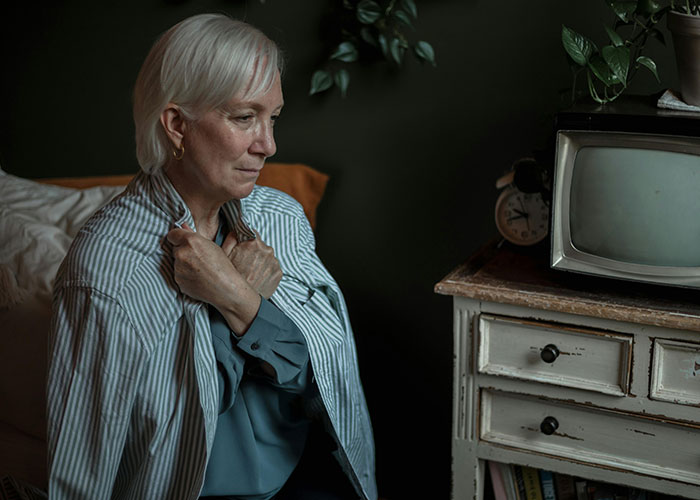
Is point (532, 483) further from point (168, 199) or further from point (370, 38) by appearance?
point (370, 38)

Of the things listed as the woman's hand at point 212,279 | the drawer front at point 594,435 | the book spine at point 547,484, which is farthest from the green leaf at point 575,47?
the book spine at point 547,484

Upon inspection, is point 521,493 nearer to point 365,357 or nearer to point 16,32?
point 365,357

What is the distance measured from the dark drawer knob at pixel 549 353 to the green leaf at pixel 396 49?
858mm

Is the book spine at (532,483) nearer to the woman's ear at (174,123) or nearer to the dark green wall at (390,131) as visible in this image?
the dark green wall at (390,131)

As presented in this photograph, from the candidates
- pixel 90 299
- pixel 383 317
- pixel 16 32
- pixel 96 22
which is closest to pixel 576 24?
pixel 383 317

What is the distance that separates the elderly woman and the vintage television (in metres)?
0.54

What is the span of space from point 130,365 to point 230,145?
0.41 metres

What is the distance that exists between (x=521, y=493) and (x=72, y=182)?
4.98ft

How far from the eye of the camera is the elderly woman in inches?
48.7

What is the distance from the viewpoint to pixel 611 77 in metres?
1.46

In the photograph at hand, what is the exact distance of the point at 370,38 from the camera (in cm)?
192

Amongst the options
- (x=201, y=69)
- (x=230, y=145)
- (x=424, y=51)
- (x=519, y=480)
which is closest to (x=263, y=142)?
(x=230, y=145)

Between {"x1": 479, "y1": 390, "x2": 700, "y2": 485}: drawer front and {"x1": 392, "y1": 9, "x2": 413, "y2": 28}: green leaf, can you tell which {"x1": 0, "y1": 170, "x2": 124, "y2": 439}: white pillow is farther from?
{"x1": 479, "y1": 390, "x2": 700, "y2": 485}: drawer front

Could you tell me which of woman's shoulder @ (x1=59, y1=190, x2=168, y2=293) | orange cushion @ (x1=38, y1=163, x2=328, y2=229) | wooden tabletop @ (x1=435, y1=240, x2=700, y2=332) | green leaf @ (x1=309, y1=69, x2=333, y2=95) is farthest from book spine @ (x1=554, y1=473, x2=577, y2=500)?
green leaf @ (x1=309, y1=69, x2=333, y2=95)
